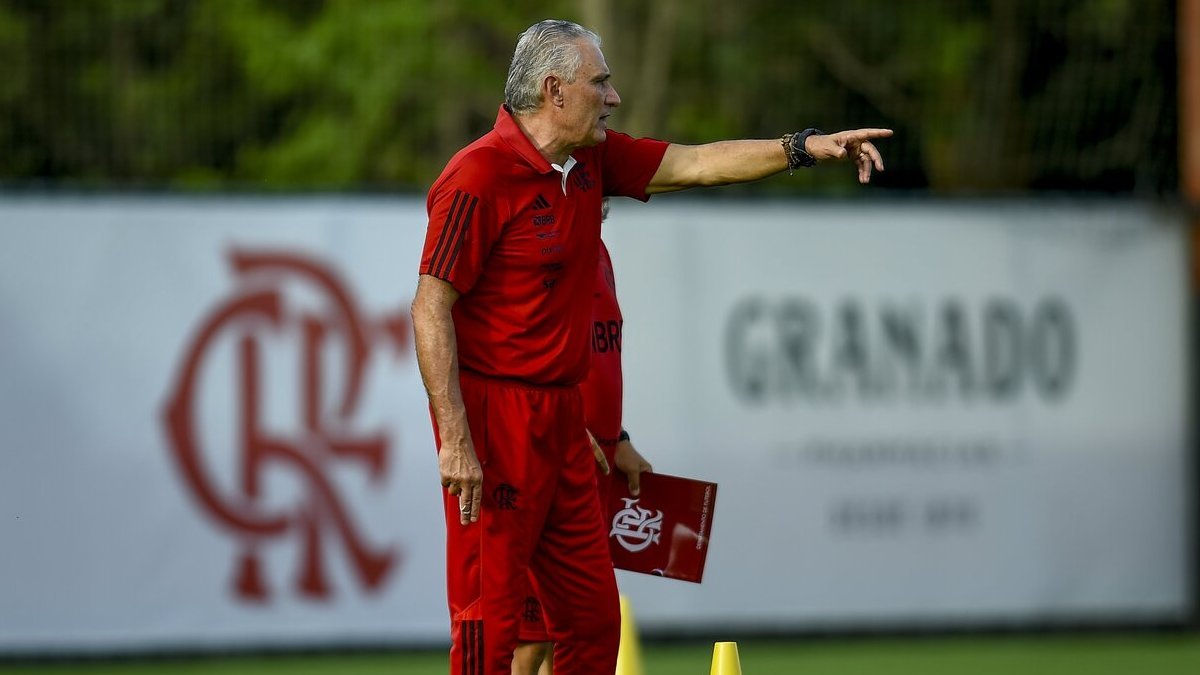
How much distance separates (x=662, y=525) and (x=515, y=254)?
1381 mm

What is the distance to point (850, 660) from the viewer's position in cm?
984

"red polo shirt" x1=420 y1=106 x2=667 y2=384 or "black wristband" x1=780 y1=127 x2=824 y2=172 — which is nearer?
"red polo shirt" x1=420 y1=106 x2=667 y2=384

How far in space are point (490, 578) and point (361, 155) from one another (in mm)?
6370

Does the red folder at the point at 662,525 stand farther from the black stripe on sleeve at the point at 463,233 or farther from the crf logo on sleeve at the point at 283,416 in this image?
the crf logo on sleeve at the point at 283,416

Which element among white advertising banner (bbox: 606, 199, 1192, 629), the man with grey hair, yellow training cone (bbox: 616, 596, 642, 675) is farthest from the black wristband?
white advertising banner (bbox: 606, 199, 1192, 629)

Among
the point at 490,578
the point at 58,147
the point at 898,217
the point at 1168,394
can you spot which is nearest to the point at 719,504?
the point at 898,217

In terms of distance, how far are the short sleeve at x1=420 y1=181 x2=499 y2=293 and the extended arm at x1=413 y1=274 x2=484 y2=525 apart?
4 centimetres

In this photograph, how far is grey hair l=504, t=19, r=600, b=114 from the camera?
218 inches

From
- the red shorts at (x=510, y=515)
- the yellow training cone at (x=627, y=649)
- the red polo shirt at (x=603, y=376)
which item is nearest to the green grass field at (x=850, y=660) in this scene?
the yellow training cone at (x=627, y=649)

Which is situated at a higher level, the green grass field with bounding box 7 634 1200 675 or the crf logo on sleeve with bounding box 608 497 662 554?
the crf logo on sleeve with bounding box 608 497 662 554

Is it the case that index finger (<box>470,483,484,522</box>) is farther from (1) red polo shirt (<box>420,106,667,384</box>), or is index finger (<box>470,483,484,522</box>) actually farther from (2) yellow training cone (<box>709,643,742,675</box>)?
(2) yellow training cone (<box>709,643,742,675</box>)

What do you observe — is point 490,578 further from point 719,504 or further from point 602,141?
point 719,504

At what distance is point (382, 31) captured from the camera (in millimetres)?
11641

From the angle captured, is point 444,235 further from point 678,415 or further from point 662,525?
point 678,415
